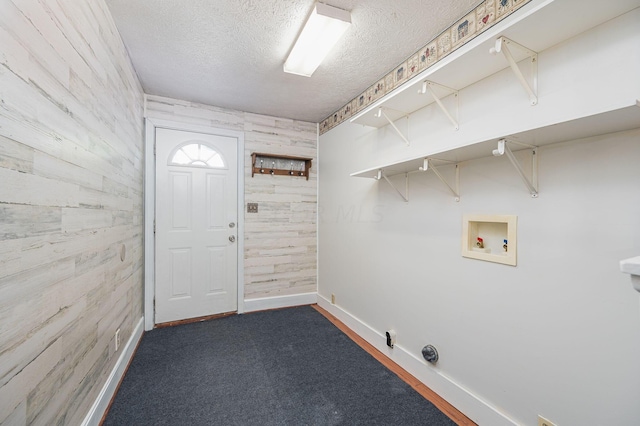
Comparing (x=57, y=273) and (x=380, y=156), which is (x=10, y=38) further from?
(x=380, y=156)

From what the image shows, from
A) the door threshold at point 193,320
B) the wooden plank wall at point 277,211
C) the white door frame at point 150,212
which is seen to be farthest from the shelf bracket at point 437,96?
the door threshold at point 193,320

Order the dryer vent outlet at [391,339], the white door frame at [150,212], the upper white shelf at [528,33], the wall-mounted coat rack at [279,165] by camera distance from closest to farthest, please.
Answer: the upper white shelf at [528,33] < the dryer vent outlet at [391,339] < the white door frame at [150,212] < the wall-mounted coat rack at [279,165]

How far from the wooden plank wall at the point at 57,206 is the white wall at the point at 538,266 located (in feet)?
5.98

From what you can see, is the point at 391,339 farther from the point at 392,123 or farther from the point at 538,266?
the point at 392,123

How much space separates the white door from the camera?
9.66 ft

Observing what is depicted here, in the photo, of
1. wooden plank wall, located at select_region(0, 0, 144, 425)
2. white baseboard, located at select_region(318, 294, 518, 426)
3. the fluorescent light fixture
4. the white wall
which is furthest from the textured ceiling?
white baseboard, located at select_region(318, 294, 518, 426)

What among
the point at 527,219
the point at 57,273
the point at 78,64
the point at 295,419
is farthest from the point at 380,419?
the point at 78,64

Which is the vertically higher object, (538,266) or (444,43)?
(444,43)

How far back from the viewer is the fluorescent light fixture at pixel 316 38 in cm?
161

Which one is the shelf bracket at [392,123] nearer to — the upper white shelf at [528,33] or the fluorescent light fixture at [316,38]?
the upper white shelf at [528,33]

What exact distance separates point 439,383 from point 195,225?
2.72 metres

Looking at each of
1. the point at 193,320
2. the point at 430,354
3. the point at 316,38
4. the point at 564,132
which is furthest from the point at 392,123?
the point at 193,320

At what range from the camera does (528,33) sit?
3.84 ft

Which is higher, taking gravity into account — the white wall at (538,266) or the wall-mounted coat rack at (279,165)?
the wall-mounted coat rack at (279,165)
